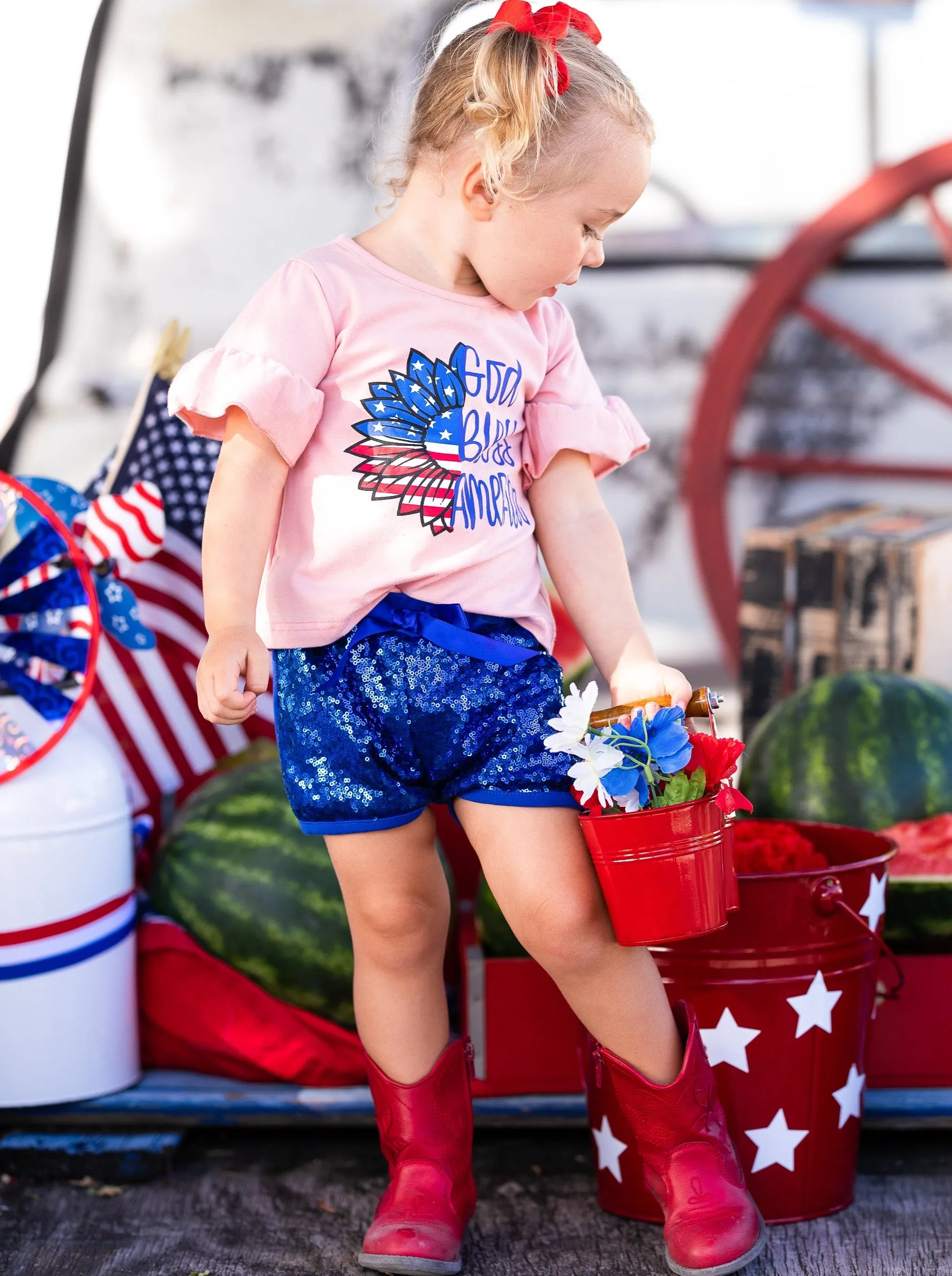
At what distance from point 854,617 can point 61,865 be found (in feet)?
6.60

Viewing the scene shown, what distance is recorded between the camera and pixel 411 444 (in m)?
1.93

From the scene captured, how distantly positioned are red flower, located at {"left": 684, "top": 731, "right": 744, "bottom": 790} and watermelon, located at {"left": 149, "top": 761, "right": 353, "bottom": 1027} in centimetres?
92

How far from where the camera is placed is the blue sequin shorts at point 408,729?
6.26 ft

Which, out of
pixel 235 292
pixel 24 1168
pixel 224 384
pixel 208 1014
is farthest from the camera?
pixel 235 292

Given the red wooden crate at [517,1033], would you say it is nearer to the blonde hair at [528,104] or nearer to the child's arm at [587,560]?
the child's arm at [587,560]

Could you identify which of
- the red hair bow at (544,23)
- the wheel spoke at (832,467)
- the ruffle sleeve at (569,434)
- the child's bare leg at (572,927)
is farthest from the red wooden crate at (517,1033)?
the wheel spoke at (832,467)

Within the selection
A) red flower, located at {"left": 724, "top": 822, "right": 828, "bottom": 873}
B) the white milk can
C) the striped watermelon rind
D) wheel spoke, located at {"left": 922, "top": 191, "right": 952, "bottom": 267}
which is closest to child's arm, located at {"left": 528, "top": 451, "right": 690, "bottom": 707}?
red flower, located at {"left": 724, "top": 822, "right": 828, "bottom": 873}

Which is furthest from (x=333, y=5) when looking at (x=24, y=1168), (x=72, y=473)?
(x=24, y=1168)

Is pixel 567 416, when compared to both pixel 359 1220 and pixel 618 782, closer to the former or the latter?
pixel 618 782

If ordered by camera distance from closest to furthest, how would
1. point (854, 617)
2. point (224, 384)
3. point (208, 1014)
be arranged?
point (224, 384)
point (208, 1014)
point (854, 617)

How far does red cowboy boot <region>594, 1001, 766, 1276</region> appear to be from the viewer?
1883 mm

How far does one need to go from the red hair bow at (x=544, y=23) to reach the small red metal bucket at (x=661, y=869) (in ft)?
3.21

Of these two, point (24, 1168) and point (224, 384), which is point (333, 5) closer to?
point (224, 384)

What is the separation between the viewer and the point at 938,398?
381cm
